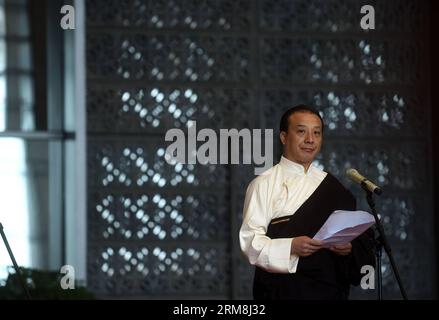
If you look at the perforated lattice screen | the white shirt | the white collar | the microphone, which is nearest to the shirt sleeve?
the white shirt

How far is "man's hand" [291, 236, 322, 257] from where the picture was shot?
4.31m

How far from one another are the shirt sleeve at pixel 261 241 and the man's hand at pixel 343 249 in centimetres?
13

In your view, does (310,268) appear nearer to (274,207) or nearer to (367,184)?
(274,207)

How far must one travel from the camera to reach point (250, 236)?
4.42 meters

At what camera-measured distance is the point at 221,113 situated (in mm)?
7555

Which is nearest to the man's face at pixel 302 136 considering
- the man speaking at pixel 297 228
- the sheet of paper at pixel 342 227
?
the man speaking at pixel 297 228

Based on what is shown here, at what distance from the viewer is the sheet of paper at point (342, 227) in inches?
169

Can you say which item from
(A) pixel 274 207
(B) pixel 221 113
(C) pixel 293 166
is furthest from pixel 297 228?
(B) pixel 221 113

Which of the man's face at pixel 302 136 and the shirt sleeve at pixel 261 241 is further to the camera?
the man's face at pixel 302 136

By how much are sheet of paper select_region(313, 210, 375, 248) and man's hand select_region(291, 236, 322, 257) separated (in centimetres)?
2

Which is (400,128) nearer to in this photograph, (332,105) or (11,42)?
(332,105)

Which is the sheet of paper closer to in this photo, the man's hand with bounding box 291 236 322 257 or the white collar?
the man's hand with bounding box 291 236 322 257

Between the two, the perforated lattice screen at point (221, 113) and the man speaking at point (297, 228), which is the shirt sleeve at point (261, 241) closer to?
the man speaking at point (297, 228)

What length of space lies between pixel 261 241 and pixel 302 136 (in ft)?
1.30
